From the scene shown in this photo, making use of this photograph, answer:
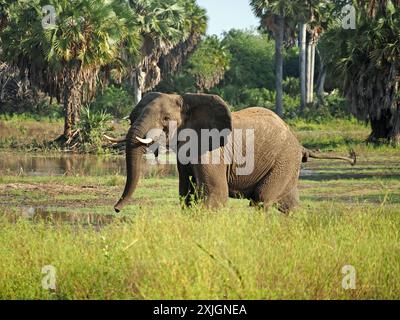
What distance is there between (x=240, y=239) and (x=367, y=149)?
27.4 metres

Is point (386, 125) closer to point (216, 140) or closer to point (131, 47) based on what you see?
point (131, 47)

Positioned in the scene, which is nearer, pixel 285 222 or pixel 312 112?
pixel 285 222

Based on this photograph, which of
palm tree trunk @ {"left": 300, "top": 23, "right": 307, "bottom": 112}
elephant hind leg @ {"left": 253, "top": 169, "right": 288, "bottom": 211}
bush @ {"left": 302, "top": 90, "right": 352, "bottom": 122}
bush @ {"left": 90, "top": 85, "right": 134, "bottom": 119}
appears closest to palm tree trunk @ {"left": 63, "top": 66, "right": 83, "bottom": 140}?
bush @ {"left": 90, "top": 85, "right": 134, "bottom": 119}

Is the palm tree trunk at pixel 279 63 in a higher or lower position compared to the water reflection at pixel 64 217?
higher

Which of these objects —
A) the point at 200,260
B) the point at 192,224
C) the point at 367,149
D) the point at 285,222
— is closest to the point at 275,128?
the point at 285,222

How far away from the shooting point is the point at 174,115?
43.3 feet

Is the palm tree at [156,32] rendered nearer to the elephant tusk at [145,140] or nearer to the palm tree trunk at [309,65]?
the palm tree trunk at [309,65]

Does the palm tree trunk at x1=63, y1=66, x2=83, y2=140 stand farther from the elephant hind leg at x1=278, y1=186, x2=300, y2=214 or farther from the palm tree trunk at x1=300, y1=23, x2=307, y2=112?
the elephant hind leg at x1=278, y1=186, x2=300, y2=214

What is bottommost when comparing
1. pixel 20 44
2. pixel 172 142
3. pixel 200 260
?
pixel 200 260

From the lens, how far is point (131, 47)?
139ft

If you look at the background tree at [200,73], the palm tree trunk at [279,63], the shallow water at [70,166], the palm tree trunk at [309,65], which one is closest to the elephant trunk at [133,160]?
the shallow water at [70,166]

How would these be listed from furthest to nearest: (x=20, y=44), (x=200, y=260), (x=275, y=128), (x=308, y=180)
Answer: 1. (x=20, y=44)
2. (x=308, y=180)
3. (x=275, y=128)
4. (x=200, y=260)

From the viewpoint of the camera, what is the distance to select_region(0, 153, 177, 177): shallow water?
2747 cm

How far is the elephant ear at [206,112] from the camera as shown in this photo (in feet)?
43.8
